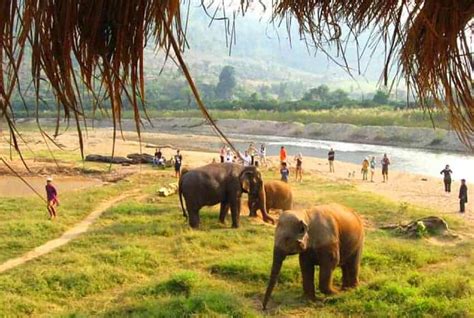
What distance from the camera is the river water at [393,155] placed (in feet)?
84.5

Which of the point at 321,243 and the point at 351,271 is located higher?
the point at 321,243

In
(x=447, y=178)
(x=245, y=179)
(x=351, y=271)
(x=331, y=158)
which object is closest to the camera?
(x=351, y=271)

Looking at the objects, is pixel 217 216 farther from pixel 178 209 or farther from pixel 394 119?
pixel 394 119

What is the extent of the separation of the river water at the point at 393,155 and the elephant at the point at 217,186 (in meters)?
13.8

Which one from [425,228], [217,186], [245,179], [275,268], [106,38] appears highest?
[106,38]

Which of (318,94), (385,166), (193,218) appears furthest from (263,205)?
(318,94)

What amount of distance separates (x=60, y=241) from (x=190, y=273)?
11.1 ft

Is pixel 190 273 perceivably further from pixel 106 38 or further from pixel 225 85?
pixel 225 85

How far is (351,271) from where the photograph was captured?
7.51 m

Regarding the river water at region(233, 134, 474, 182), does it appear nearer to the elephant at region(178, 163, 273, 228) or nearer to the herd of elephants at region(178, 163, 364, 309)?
the elephant at region(178, 163, 273, 228)

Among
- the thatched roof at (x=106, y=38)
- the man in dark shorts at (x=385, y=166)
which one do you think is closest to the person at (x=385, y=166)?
the man in dark shorts at (x=385, y=166)

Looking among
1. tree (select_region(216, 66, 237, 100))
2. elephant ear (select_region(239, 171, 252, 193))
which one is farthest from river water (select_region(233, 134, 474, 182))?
tree (select_region(216, 66, 237, 100))

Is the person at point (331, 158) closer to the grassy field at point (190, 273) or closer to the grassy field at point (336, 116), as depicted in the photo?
the grassy field at point (190, 273)

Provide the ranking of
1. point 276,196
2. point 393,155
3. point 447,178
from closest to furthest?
point 276,196
point 447,178
point 393,155
